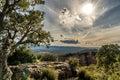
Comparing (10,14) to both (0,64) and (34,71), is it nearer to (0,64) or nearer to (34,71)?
(0,64)

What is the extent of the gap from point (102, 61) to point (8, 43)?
41.5 ft

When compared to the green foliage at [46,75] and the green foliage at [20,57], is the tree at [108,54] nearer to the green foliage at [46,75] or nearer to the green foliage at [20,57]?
the green foliage at [46,75]

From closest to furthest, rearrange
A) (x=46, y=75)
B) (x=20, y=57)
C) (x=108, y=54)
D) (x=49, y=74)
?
1. (x=49, y=74)
2. (x=46, y=75)
3. (x=108, y=54)
4. (x=20, y=57)

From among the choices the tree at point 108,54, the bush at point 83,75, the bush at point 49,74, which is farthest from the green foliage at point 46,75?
the tree at point 108,54

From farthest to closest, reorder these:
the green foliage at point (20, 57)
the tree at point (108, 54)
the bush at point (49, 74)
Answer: the green foliage at point (20, 57), the tree at point (108, 54), the bush at point (49, 74)

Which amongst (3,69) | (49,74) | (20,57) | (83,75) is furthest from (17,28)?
(20,57)

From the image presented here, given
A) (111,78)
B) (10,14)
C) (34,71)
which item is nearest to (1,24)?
(10,14)

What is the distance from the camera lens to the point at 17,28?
1612 centimetres

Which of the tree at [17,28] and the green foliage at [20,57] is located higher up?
the tree at [17,28]

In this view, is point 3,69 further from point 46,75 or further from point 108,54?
point 108,54

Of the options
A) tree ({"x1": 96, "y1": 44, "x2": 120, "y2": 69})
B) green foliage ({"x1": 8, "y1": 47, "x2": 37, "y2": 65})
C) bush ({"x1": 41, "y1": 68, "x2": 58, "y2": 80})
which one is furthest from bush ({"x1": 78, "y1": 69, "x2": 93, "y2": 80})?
green foliage ({"x1": 8, "y1": 47, "x2": 37, "y2": 65})

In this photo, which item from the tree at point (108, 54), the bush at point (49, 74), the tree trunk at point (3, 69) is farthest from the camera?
the tree at point (108, 54)

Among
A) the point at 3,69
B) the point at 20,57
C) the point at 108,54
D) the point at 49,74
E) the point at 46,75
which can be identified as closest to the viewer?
the point at 3,69

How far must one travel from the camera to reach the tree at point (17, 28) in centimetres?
1536
